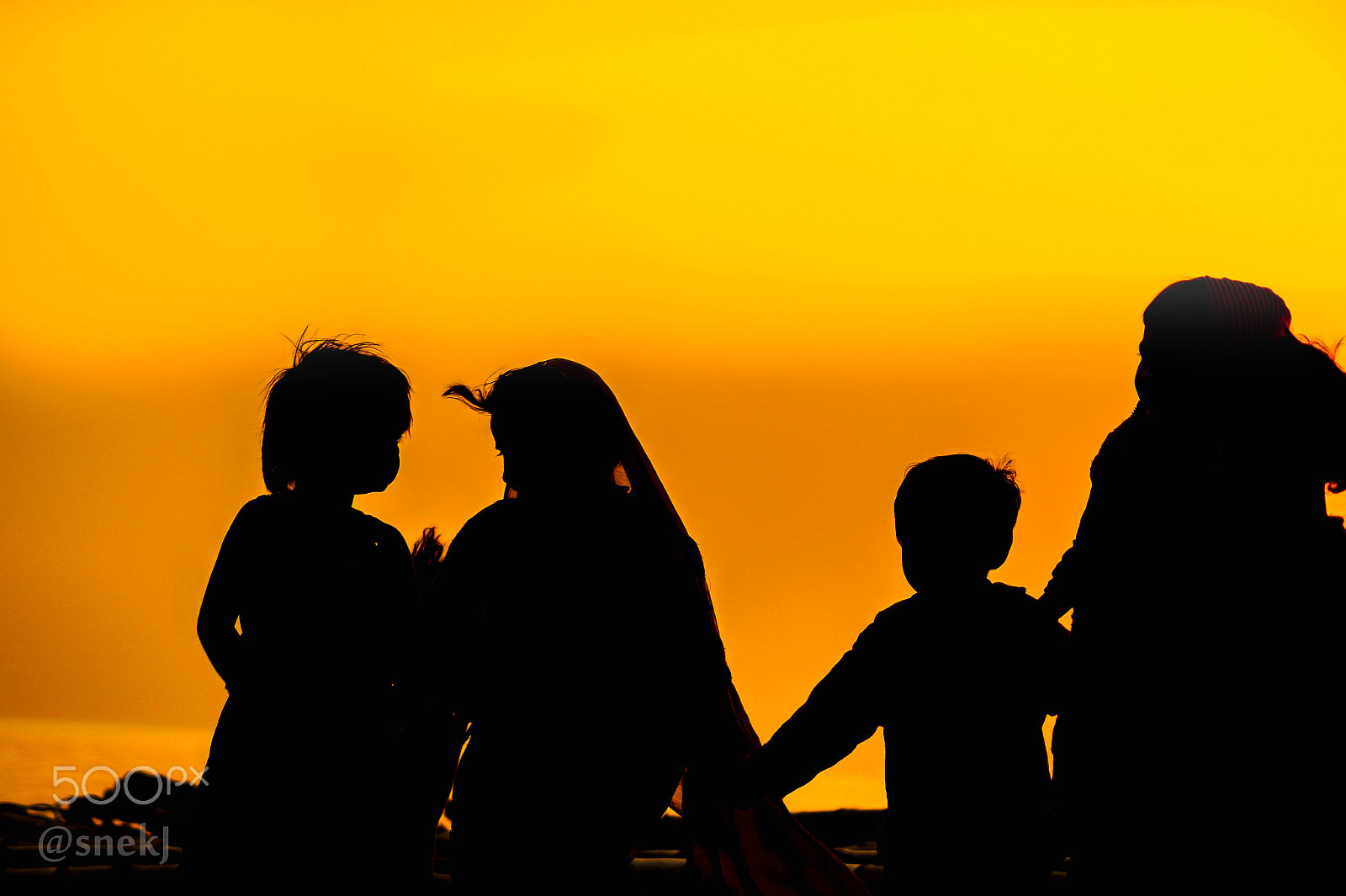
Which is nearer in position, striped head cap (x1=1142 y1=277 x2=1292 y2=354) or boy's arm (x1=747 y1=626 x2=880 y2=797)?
striped head cap (x1=1142 y1=277 x2=1292 y2=354)

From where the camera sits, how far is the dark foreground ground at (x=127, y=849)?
1.77m

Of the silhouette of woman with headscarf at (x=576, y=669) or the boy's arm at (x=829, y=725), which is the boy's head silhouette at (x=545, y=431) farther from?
the boy's arm at (x=829, y=725)

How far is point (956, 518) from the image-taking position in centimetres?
137

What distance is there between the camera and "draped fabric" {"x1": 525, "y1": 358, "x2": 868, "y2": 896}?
1.50 m

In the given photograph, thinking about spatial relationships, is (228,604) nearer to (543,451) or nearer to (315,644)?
(315,644)

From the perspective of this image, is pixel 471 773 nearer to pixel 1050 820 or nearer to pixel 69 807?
pixel 1050 820

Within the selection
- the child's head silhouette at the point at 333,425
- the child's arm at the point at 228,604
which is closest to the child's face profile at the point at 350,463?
the child's head silhouette at the point at 333,425

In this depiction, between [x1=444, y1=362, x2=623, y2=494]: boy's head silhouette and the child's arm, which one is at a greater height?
[x1=444, y1=362, x2=623, y2=494]: boy's head silhouette

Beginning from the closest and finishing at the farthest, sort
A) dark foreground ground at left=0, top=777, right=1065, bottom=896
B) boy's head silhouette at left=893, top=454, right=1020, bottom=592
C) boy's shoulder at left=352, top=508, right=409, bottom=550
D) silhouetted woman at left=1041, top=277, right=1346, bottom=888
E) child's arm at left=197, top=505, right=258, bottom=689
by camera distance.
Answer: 1. silhouetted woman at left=1041, top=277, right=1346, bottom=888
2. boy's head silhouette at left=893, top=454, right=1020, bottom=592
3. child's arm at left=197, top=505, right=258, bottom=689
4. boy's shoulder at left=352, top=508, right=409, bottom=550
5. dark foreground ground at left=0, top=777, right=1065, bottom=896

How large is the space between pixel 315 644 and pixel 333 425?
322mm

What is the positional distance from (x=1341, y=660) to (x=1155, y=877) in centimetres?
34

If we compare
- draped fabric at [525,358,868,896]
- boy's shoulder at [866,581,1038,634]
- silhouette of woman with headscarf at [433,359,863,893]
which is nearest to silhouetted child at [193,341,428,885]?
silhouette of woman with headscarf at [433,359,863,893]

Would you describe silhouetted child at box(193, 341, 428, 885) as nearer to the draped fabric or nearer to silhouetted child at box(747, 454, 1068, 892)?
the draped fabric

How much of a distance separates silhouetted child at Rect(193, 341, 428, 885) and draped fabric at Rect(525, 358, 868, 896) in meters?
0.36
